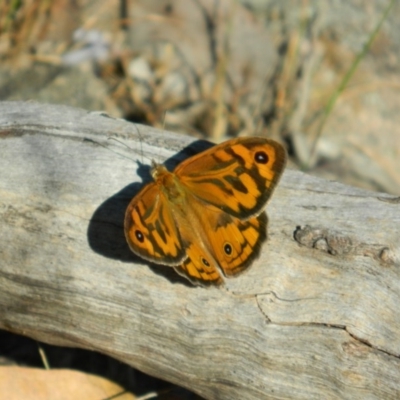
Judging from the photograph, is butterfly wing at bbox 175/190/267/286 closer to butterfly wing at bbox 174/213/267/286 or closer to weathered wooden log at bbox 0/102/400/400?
butterfly wing at bbox 174/213/267/286

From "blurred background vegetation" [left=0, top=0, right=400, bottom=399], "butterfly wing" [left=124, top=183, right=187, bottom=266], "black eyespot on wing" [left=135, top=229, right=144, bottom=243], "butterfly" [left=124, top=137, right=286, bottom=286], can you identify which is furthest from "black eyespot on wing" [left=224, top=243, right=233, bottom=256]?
"blurred background vegetation" [left=0, top=0, right=400, bottom=399]

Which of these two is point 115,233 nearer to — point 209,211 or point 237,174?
point 209,211

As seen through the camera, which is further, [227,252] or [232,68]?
[232,68]

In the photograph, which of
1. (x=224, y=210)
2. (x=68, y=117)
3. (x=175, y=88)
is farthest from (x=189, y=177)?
(x=175, y=88)

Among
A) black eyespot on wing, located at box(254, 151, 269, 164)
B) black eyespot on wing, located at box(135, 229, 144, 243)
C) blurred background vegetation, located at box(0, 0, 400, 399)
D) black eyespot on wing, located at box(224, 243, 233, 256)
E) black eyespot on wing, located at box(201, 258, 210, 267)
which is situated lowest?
blurred background vegetation, located at box(0, 0, 400, 399)

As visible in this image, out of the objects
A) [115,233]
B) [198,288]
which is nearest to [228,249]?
[198,288]

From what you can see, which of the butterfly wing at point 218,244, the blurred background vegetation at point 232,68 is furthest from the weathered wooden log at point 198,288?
the blurred background vegetation at point 232,68
